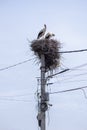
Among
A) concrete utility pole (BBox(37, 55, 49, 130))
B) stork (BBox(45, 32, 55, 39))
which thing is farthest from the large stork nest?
concrete utility pole (BBox(37, 55, 49, 130))

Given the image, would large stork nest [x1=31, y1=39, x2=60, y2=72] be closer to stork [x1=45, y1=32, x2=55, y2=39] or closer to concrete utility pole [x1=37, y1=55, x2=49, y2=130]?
stork [x1=45, y1=32, x2=55, y2=39]

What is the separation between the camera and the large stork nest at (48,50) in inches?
717

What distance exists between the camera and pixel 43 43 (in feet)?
60.1

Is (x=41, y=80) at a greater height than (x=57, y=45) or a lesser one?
lesser

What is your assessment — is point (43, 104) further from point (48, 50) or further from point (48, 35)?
point (48, 35)

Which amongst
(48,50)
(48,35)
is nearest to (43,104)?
(48,50)

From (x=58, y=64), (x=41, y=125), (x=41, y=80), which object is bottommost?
(x=41, y=125)

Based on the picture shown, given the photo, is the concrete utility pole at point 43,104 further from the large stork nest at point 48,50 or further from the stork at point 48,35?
the stork at point 48,35

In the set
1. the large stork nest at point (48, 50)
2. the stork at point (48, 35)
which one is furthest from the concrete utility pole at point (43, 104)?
the stork at point (48, 35)

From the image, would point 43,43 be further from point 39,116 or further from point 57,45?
point 39,116

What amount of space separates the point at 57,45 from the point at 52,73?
1.15m

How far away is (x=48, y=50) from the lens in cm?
1823

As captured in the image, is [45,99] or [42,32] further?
[42,32]

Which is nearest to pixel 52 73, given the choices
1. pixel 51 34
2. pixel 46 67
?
pixel 46 67
